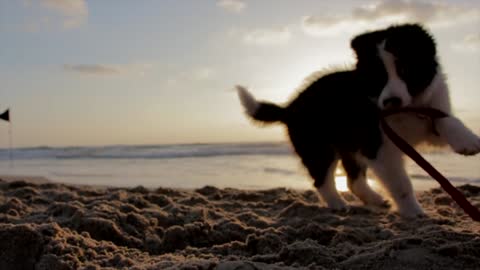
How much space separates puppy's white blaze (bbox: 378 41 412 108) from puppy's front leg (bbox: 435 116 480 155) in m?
0.31

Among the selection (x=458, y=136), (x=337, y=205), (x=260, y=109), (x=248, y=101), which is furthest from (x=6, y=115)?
(x=458, y=136)

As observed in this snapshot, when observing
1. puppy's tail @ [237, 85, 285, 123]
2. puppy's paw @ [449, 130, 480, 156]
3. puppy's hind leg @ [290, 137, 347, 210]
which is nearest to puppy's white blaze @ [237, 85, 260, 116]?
puppy's tail @ [237, 85, 285, 123]

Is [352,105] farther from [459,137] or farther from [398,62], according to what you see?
[459,137]

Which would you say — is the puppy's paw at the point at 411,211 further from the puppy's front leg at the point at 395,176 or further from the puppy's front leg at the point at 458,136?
the puppy's front leg at the point at 458,136

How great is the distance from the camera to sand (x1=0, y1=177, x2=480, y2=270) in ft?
7.68

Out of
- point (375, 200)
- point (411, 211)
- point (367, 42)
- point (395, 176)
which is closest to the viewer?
point (367, 42)

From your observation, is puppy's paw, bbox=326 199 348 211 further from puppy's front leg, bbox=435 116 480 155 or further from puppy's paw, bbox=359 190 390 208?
puppy's front leg, bbox=435 116 480 155

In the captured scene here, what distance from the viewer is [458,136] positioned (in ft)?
11.7

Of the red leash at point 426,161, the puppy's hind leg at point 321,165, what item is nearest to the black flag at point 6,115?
the puppy's hind leg at point 321,165

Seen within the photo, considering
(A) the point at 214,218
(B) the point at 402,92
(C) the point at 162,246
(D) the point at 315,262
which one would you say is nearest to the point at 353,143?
(B) the point at 402,92

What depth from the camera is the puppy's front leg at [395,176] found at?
4.22 m

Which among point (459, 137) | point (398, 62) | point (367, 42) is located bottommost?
point (459, 137)

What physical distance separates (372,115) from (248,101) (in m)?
1.45

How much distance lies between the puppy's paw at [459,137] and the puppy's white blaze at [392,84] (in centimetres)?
31
